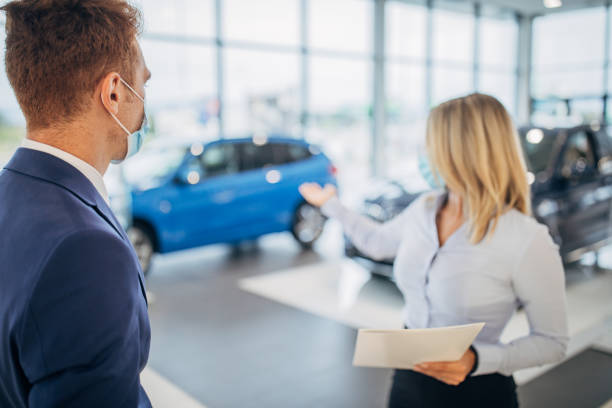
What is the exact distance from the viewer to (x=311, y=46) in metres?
9.58

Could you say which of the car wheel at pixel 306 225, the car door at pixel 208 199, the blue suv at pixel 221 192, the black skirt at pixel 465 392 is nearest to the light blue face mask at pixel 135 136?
the black skirt at pixel 465 392

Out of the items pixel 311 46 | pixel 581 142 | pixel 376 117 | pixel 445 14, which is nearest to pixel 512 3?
pixel 445 14

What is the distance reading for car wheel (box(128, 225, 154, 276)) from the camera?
5.26 metres

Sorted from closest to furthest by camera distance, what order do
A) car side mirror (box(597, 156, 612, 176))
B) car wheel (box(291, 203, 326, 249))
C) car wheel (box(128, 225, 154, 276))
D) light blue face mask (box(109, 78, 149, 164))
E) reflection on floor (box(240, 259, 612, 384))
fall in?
light blue face mask (box(109, 78, 149, 164))
reflection on floor (box(240, 259, 612, 384))
car side mirror (box(597, 156, 612, 176))
car wheel (box(128, 225, 154, 276))
car wheel (box(291, 203, 326, 249))

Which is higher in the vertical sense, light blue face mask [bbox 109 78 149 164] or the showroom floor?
light blue face mask [bbox 109 78 149 164]

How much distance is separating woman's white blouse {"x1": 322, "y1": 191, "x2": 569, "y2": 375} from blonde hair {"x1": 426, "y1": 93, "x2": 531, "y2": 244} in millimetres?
46

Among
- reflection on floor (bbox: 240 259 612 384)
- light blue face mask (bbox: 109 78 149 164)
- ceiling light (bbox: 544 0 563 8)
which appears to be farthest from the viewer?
reflection on floor (bbox: 240 259 612 384)

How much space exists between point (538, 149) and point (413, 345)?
3.92 meters

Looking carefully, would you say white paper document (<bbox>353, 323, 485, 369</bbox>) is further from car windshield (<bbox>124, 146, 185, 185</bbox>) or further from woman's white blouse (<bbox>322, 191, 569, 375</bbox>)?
car windshield (<bbox>124, 146, 185, 185</bbox>)

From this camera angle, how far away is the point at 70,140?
37.3 inches

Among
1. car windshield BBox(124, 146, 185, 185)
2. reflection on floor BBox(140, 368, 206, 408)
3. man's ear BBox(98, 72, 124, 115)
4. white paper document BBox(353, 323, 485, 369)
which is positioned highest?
man's ear BBox(98, 72, 124, 115)

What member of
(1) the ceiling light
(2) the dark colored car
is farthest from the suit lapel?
(2) the dark colored car

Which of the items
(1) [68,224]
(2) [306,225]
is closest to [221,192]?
(2) [306,225]

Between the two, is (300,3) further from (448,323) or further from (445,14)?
(448,323)
